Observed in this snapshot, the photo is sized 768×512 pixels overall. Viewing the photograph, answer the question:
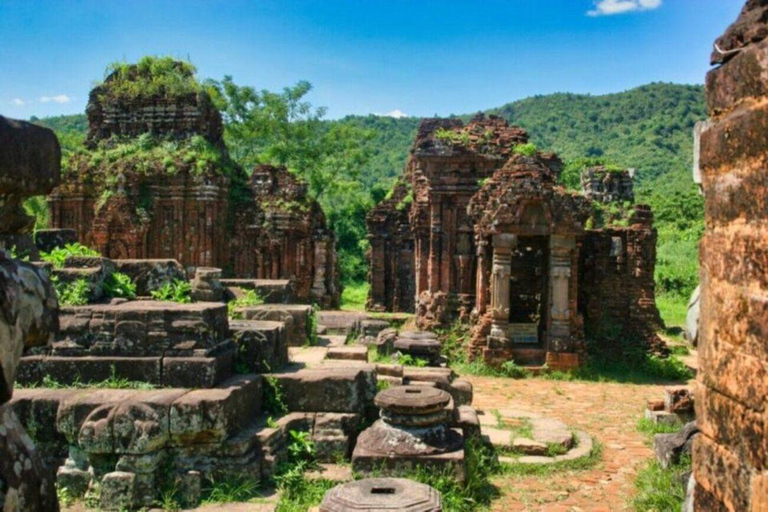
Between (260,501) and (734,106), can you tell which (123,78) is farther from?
(734,106)

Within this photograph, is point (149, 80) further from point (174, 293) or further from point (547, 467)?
point (547, 467)

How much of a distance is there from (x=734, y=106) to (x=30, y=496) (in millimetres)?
2678

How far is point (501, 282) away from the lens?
13.4 meters

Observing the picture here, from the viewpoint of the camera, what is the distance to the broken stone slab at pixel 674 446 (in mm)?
6809

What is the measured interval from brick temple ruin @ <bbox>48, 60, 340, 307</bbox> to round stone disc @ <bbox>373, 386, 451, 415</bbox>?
39.8ft

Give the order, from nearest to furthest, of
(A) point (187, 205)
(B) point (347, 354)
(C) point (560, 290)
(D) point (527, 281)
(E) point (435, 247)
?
(B) point (347, 354), (C) point (560, 290), (E) point (435, 247), (D) point (527, 281), (A) point (187, 205)

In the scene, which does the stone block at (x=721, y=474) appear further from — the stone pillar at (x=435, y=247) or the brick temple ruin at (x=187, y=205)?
the brick temple ruin at (x=187, y=205)

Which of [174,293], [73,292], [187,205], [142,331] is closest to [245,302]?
[174,293]

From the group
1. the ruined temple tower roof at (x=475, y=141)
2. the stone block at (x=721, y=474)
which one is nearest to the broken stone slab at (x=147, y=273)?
the stone block at (x=721, y=474)

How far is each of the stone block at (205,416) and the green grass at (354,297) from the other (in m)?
15.9

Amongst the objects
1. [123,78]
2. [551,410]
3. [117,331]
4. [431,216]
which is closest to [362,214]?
[123,78]

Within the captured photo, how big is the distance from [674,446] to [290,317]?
479 centimetres

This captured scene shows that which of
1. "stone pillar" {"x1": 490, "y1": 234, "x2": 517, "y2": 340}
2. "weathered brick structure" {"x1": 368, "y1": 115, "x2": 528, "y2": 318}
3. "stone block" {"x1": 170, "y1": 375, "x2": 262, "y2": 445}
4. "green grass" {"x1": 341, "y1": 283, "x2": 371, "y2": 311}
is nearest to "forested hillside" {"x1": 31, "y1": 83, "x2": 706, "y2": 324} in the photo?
"green grass" {"x1": 341, "y1": 283, "x2": 371, "y2": 311}

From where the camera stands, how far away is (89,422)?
538 cm
